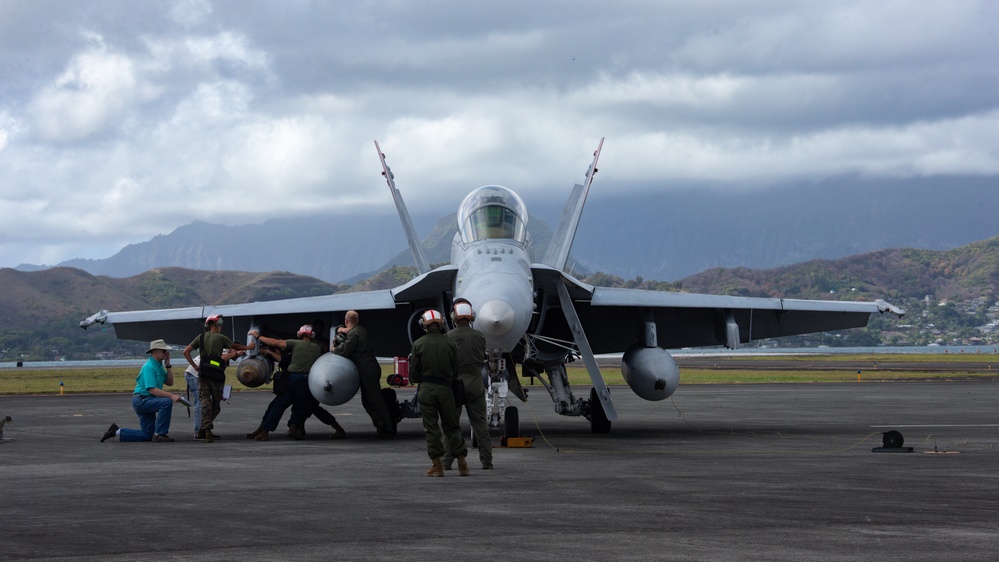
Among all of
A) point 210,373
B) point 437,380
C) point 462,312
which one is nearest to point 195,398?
point 210,373

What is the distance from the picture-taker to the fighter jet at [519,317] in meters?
15.9

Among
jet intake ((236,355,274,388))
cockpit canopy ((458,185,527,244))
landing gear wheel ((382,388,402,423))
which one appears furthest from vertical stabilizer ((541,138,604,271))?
jet intake ((236,355,274,388))

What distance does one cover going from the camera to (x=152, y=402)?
17438mm

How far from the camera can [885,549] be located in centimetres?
702

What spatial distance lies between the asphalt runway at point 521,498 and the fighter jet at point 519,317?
3.22 ft

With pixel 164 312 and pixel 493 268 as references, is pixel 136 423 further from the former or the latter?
pixel 493 268

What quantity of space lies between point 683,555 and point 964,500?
382cm

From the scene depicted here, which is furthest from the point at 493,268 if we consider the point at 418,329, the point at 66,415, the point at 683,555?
the point at 66,415

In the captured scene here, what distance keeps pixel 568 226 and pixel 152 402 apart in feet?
26.5

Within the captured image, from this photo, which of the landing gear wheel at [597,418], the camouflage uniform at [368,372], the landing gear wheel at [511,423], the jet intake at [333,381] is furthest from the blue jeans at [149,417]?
the landing gear wheel at [597,418]

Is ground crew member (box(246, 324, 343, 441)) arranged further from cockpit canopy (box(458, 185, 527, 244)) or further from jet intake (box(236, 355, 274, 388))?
cockpit canopy (box(458, 185, 527, 244))

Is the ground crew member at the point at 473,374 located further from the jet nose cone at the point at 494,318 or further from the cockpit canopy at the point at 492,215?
the cockpit canopy at the point at 492,215

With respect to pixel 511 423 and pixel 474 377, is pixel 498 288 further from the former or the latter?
pixel 474 377

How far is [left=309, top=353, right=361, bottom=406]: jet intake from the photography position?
677 inches
